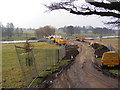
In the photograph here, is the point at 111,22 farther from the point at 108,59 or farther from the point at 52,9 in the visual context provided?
the point at 52,9

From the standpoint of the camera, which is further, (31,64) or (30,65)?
(31,64)

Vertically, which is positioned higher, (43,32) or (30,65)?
(43,32)

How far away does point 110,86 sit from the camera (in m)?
10.1

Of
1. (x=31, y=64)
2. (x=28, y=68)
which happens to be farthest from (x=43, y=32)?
(x=28, y=68)

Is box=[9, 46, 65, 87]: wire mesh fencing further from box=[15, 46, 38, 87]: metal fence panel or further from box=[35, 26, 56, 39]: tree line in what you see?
box=[35, 26, 56, 39]: tree line

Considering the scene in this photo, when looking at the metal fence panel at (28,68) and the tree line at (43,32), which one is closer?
the metal fence panel at (28,68)

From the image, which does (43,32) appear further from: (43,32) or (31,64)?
(31,64)

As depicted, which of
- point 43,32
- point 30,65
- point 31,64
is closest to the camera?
point 30,65

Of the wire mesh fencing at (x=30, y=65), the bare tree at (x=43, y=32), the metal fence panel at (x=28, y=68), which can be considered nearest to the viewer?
the wire mesh fencing at (x=30, y=65)

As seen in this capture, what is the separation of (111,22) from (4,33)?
144 meters

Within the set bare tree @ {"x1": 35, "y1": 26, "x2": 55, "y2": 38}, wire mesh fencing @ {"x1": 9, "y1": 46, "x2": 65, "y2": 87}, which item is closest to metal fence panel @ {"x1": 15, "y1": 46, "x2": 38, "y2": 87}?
wire mesh fencing @ {"x1": 9, "y1": 46, "x2": 65, "y2": 87}

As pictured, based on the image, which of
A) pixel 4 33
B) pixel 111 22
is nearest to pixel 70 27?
pixel 4 33

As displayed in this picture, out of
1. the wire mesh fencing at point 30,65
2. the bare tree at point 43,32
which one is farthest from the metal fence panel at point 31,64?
the bare tree at point 43,32

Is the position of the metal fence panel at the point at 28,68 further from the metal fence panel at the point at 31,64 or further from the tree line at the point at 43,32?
the tree line at the point at 43,32
